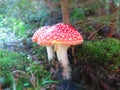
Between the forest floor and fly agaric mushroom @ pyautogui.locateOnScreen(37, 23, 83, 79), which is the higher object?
fly agaric mushroom @ pyautogui.locateOnScreen(37, 23, 83, 79)

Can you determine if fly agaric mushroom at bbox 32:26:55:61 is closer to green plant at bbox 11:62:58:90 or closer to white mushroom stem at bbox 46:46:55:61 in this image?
white mushroom stem at bbox 46:46:55:61

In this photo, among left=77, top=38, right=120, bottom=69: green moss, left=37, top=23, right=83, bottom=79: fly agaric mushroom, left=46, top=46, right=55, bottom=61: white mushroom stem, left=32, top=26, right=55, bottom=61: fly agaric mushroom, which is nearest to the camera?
left=37, top=23, right=83, bottom=79: fly agaric mushroom

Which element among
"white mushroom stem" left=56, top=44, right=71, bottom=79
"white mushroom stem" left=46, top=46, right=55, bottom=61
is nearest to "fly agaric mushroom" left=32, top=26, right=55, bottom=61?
"white mushroom stem" left=46, top=46, right=55, bottom=61

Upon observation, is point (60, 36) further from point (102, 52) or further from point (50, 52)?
point (102, 52)

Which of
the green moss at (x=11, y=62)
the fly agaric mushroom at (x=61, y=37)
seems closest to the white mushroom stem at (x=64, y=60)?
the fly agaric mushroom at (x=61, y=37)

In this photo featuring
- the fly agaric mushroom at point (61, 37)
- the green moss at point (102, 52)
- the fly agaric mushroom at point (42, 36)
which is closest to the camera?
the fly agaric mushroom at point (61, 37)

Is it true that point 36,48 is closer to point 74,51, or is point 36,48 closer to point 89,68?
point 74,51

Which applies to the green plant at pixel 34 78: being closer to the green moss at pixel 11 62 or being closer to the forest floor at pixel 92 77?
the green moss at pixel 11 62

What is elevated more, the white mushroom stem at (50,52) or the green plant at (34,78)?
the white mushroom stem at (50,52)

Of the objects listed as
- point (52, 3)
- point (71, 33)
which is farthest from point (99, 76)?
point (52, 3)
